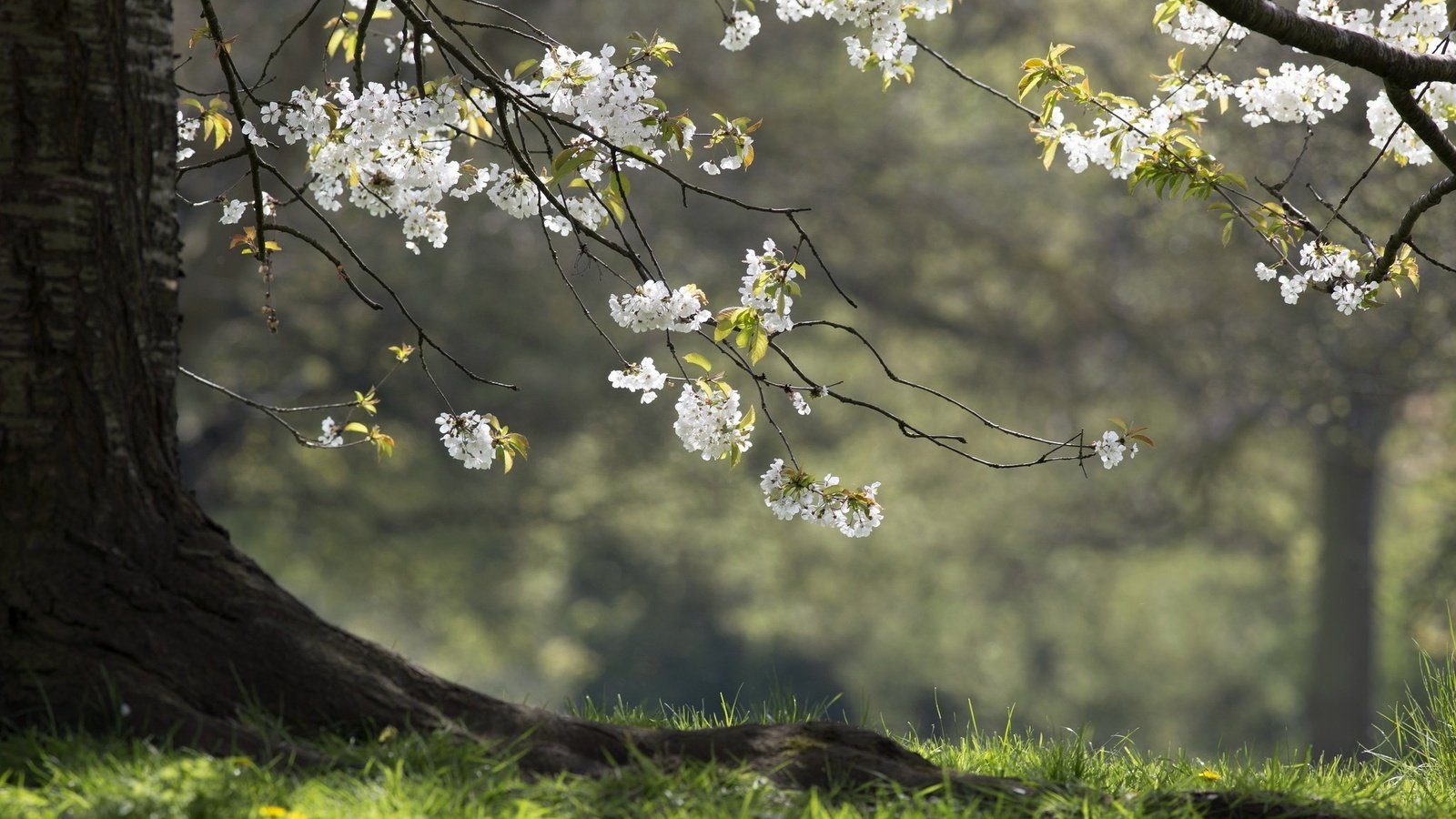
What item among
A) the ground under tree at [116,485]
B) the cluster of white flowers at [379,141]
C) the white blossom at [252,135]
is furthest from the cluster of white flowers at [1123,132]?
the white blossom at [252,135]

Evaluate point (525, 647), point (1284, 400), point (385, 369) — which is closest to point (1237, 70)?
point (1284, 400)

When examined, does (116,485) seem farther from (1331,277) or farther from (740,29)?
(1331,277)

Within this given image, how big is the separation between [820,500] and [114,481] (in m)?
1.53

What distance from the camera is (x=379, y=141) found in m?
3.41

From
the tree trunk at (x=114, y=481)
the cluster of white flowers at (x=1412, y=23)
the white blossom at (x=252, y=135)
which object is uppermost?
the cluster of white flowers at (x=1412, y=23)

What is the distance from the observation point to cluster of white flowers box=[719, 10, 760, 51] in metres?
3.61

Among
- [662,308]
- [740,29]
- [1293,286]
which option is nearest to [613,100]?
[662,308]

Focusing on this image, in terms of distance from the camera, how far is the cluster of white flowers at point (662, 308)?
3.11 meters

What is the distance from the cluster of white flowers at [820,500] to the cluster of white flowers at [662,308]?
1.32 ft

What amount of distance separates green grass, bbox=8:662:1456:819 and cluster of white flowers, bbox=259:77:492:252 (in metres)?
1.47

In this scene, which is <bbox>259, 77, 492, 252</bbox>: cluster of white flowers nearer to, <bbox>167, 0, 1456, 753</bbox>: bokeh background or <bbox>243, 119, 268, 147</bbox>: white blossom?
<bbox>243, 119, 268, 147</bbox>: white blossom

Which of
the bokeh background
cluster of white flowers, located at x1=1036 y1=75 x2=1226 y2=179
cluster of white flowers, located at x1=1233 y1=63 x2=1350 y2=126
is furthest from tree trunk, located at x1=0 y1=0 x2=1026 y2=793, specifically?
the bokeh background

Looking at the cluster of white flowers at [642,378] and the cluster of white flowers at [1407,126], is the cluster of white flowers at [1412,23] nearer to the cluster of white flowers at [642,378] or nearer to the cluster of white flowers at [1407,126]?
the cluster of white flowers at [1407,126]

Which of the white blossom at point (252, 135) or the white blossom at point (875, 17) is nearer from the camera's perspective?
the white blossom at point (252, 135)
